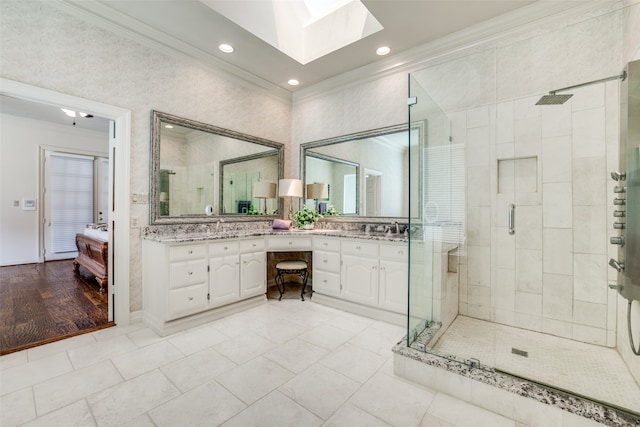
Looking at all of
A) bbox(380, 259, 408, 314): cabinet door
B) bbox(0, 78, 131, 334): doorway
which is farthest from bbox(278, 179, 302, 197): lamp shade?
bbox(0, 78, 131, 334): doorway

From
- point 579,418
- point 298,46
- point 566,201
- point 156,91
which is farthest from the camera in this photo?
point 298,46

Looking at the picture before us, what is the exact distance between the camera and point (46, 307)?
3.00 meters

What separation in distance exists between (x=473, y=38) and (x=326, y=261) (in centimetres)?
279

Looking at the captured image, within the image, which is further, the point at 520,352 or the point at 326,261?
the point at 326,261

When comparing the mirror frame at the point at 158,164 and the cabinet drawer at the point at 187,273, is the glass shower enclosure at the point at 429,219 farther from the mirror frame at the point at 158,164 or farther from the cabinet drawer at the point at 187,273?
the mirror frame at the point at 158,164

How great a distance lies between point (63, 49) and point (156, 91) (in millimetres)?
723

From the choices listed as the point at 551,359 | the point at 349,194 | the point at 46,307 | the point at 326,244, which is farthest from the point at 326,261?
the point at 46,307

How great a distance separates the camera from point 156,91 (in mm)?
2852

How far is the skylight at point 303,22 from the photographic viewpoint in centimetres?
269

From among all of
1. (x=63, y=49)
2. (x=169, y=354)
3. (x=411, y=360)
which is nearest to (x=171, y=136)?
(x=63, y=49)

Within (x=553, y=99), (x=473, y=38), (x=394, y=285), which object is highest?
(x=473, y=38)

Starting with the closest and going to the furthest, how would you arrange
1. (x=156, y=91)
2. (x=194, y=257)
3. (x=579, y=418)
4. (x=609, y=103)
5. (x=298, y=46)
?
(x=579, y=418), (x=609, y=103), (x=194, y=257), (x=156, y=91), (x=298, y=46)

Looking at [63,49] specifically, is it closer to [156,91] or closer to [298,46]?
[156,91]

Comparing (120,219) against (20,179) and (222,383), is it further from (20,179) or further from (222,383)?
(20,179)
